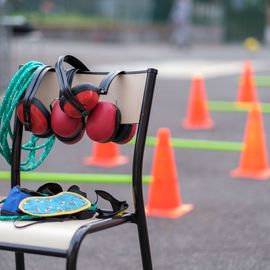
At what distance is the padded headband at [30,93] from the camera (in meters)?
3.21

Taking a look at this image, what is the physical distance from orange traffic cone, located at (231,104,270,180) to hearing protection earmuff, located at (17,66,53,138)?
12.3ft

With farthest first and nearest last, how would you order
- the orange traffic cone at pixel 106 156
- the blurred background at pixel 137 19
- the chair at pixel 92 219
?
the blurred background at pixel 137 19 → the orange traffic cone at pixel 106 156 → the chair at pixel 92 219

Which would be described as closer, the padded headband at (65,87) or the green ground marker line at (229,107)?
the padded headband at (65,87)

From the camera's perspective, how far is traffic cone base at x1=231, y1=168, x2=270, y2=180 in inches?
263

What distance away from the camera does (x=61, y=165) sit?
7.35 meters

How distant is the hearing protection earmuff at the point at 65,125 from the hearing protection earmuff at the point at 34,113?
35mm

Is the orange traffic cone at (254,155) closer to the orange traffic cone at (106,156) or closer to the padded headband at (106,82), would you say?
the orange traffic cone at (106,156)

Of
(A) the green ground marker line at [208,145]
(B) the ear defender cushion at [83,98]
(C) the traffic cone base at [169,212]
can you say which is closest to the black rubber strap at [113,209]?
(B) the ear defender cushion at [83,98]

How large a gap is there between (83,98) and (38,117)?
23cm

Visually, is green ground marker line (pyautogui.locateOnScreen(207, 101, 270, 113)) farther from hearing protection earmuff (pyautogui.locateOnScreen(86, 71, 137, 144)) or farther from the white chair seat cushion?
the white chair seat cushion

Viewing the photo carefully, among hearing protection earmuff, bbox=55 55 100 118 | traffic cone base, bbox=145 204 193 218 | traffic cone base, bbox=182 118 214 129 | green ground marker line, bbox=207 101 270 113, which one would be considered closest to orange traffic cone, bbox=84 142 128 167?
traffic cone base, bbox=145 204 193 218

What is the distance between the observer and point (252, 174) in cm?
673

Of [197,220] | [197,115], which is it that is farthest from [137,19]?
[197,220]

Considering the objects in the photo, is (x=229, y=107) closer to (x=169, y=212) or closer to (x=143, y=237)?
(x=169, y=212)
